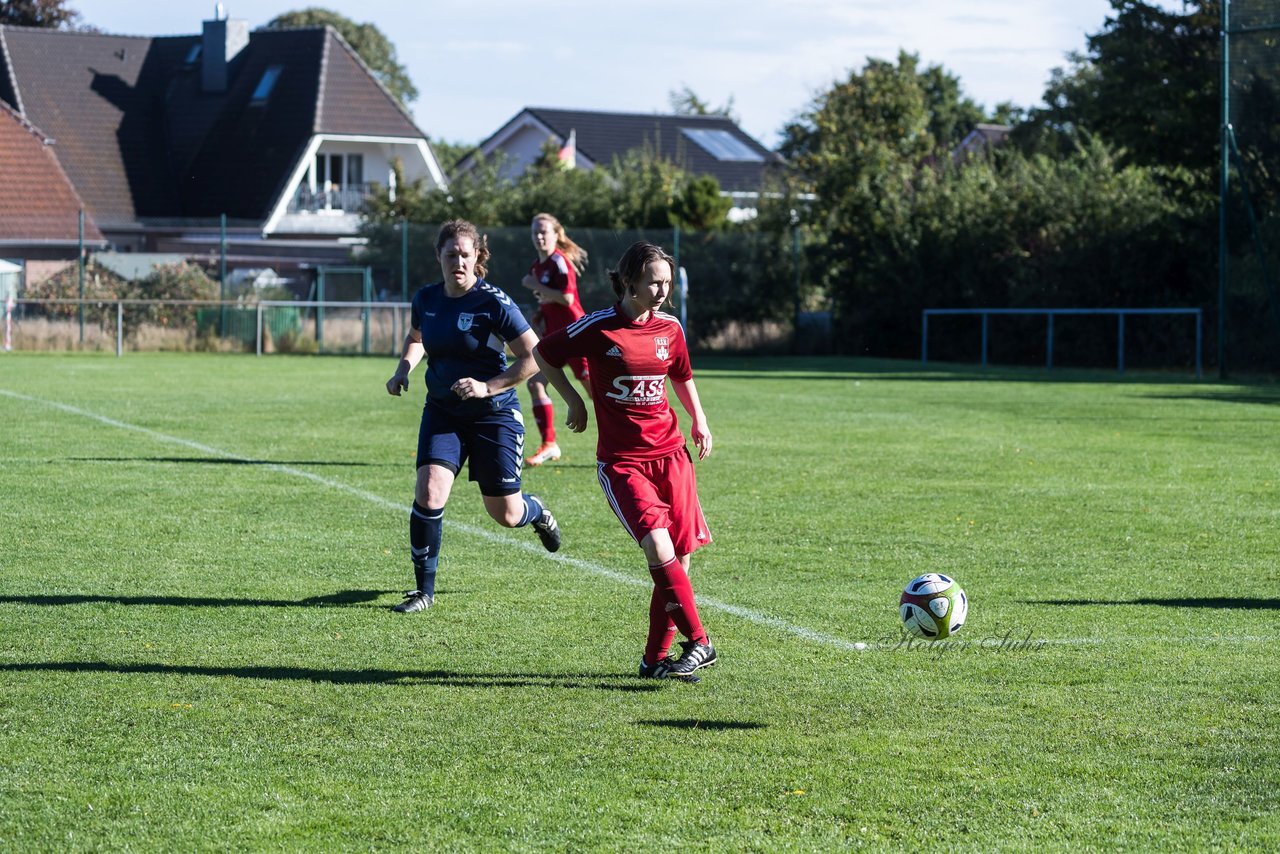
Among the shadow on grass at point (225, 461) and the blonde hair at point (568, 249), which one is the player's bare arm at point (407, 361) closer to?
the blonde hair at point (568, 249)

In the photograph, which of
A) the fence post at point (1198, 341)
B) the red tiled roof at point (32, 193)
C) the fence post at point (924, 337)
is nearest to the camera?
the fence post at point (1198, 341)

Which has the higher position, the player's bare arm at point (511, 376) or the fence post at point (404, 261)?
the fence post at point (404, 261)

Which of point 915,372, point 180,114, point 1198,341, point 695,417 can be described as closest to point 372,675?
point 695,417

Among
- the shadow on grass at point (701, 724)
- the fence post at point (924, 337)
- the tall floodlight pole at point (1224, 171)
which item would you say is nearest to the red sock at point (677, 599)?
the shadow on grass at point (701, 724)

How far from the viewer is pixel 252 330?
34656 millimetres

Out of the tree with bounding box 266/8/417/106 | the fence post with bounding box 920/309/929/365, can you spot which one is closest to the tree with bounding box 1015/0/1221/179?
the fence post with bounding box 920/309/929/365

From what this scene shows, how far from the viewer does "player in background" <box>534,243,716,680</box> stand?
6254mm

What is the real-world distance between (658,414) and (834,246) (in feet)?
101

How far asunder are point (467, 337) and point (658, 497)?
1.92 meters

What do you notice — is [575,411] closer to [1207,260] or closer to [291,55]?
[1207,260]

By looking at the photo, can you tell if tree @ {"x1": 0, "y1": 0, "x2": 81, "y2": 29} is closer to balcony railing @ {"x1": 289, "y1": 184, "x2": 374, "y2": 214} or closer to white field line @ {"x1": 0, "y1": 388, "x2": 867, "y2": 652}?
balcony railing @ {"x1": 289, "y1": 184, "x2": 374, "y2": 214}

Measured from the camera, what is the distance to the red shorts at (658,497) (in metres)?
6.29

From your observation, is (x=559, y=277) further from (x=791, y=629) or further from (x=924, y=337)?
(x=924, y=337)

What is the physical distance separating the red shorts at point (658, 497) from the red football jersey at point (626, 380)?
5 cm
